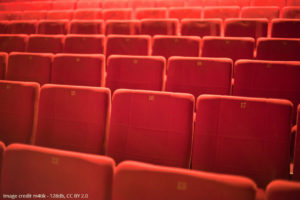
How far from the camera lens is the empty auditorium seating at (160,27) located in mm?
808

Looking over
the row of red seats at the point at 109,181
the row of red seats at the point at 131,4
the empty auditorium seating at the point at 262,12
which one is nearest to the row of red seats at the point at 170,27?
the empty auditorium seating at the point at 262,12

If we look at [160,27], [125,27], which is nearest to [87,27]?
[125,27]

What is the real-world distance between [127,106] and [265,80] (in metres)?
0.25

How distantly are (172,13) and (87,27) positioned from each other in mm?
316

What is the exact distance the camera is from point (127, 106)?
392 mm

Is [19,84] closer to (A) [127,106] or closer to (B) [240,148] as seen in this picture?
(A) [127,106]

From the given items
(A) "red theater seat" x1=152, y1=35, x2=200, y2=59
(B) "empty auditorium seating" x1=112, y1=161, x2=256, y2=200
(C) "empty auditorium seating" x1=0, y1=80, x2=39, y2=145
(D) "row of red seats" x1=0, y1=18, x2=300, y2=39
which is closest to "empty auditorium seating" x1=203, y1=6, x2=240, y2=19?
(D) "row of red seats" x1=0, y1=18, x2=300, y2=39

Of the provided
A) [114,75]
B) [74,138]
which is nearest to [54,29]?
[114,75]

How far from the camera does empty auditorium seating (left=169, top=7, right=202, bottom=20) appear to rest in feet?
3.14

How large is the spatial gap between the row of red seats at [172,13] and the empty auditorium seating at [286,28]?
159mm

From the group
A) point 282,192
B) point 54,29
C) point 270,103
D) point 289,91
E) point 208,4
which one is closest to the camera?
point 282,192

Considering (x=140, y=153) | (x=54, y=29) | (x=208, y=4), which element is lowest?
(x=140, y=153)

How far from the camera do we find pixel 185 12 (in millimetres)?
972

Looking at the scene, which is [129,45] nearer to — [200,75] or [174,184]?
[200,75]
